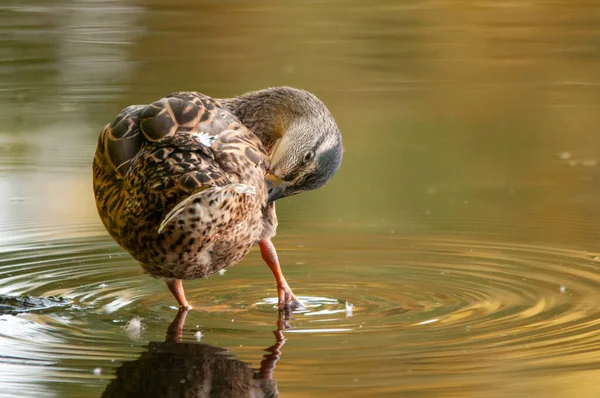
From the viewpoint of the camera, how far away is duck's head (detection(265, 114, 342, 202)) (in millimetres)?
6977

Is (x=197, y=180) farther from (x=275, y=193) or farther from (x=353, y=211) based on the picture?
(x=353, y=211)

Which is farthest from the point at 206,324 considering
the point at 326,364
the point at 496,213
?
the point at 496,213

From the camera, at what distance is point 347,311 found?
6.45m

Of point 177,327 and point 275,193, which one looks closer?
point 177,327

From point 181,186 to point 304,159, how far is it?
Result: 1308 millimetres

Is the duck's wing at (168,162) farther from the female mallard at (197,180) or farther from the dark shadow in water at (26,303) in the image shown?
the dark shadow in water at (26,303)

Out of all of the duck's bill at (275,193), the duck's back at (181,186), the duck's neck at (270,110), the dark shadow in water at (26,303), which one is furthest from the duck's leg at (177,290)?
the duck's neck at (270,110)

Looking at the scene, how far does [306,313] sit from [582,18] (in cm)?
1033

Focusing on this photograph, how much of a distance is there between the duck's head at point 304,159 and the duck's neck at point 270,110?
0.33m

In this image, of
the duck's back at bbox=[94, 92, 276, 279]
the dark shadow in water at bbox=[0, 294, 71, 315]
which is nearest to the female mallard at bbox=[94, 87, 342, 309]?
the duck's back at bbox=[94, 92, 276, 279]

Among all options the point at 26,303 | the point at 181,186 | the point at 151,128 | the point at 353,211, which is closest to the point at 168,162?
the point at 181,186

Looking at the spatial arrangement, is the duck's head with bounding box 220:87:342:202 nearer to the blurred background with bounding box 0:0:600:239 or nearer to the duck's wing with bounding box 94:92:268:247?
the duck's wing with bounding box 94:92:268:247

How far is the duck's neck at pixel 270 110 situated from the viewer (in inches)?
311

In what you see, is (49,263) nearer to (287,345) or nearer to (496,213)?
(287,345)
